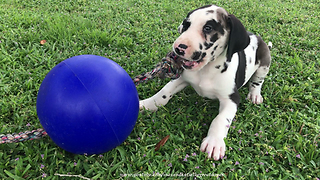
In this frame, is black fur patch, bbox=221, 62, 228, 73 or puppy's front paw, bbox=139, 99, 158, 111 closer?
black fur patch, bbox=221, 62, 228, 73

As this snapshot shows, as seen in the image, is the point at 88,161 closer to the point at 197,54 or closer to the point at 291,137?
the point at 197,54

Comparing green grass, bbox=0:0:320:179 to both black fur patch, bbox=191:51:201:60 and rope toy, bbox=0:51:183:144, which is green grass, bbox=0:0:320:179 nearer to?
rope toy, bbox=0:51:183:144

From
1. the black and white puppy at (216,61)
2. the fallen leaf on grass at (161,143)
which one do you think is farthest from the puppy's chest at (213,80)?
the fallen leaf on grass at (161,143)

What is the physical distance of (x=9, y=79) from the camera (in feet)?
11.4

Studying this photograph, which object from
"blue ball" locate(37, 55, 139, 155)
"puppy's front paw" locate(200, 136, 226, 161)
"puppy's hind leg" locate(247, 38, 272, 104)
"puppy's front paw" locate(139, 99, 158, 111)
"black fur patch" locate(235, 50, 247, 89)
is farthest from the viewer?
"puppy's hind leg" locate(247, 38, 272, 104)

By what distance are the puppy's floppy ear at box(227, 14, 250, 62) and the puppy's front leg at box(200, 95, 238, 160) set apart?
0.70 m

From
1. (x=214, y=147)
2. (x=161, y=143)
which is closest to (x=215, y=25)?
(x=214, y=147)

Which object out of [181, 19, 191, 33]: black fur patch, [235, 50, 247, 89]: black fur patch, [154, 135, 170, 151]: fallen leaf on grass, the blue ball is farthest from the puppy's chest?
the blue ball

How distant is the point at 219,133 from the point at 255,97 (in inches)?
46.8

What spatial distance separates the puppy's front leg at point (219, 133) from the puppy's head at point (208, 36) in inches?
27.2

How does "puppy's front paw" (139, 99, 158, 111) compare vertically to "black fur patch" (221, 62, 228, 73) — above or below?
below

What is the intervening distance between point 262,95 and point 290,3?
19.8 feet

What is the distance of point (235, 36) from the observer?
7.98 feet

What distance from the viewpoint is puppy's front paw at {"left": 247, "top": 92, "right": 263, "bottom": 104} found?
348 cm
